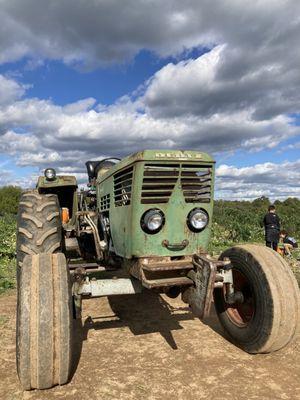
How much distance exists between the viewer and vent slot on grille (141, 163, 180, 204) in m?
4.04

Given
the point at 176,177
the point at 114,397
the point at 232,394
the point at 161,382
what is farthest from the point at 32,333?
the point at 176,177

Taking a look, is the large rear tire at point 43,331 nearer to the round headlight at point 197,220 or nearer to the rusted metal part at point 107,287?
the rusted metal part at point 107,287

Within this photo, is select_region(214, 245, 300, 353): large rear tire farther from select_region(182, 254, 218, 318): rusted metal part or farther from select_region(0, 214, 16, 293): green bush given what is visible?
select_region(0, 214, 16, 293): green bush

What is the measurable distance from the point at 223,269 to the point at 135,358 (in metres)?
1.35

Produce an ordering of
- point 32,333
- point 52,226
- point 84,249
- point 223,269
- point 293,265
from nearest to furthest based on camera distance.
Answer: point 32,333 → point 223,269 → point 52,226 → point 84,249 → point 293,265

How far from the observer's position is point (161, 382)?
11.7 feet

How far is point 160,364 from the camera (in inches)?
156

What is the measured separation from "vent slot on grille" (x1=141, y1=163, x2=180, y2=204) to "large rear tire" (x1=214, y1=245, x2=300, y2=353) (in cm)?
120

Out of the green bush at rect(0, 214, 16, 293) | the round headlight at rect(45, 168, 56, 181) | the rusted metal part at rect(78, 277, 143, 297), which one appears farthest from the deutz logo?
the green bush at rect(0, 214, 16, 293)

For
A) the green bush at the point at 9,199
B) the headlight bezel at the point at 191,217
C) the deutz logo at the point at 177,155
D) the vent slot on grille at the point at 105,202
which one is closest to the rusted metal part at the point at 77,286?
the vent slot on grille at the point at 105,202

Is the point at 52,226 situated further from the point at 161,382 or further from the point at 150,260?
the point at 161,382

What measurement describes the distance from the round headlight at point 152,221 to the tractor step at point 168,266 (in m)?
0.35

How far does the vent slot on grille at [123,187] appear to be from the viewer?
426 centimetres

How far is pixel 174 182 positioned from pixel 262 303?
158cm
